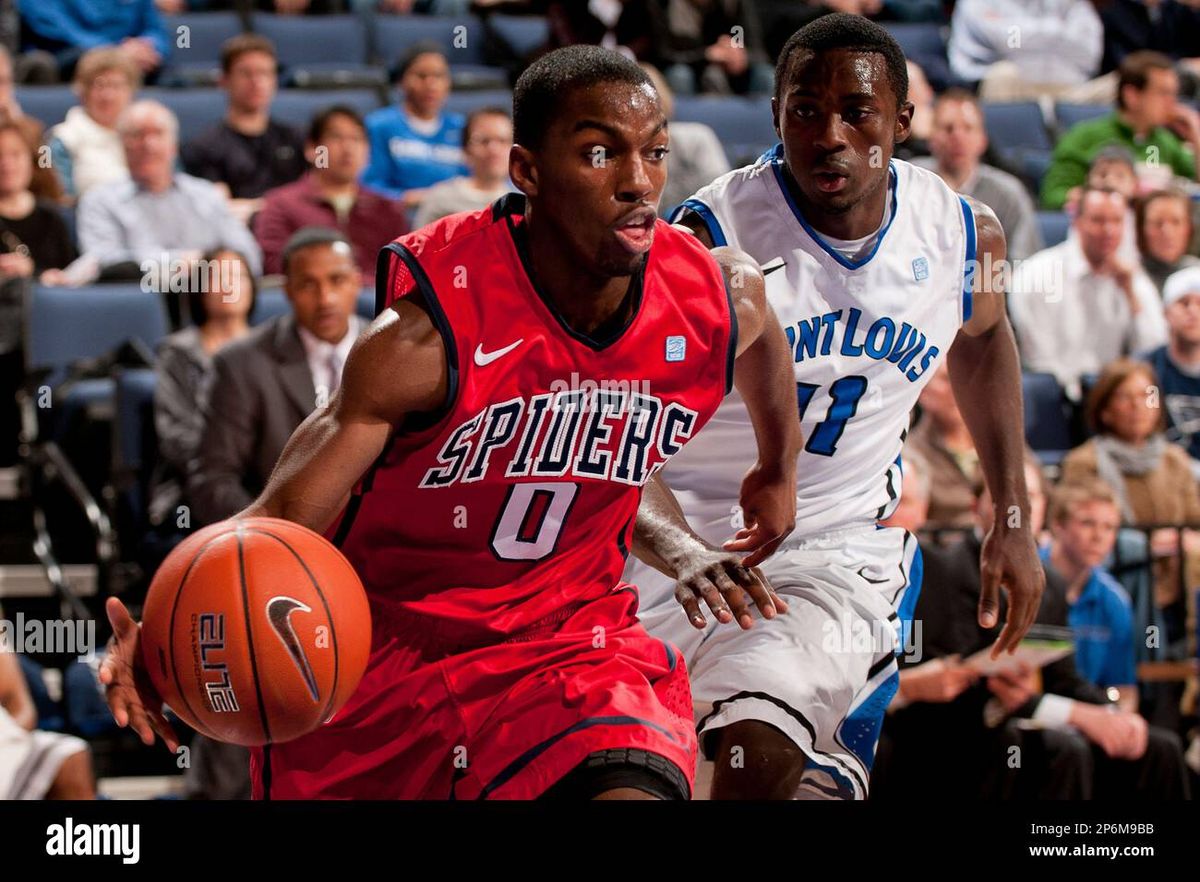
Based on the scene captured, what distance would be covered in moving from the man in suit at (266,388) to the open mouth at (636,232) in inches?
53.2

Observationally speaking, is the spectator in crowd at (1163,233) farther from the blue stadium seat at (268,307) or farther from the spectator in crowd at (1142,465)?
the blue stadium seat at (268,307)

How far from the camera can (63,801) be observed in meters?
2.79

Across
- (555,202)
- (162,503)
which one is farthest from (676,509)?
(162,503)

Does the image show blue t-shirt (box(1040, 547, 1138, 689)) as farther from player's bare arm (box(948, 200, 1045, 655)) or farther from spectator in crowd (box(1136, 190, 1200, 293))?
spectator in crowd (box(1136, 190, 1200, 293))

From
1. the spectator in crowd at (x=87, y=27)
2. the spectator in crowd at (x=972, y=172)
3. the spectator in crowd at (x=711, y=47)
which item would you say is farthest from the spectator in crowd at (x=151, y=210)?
the spectator in crowd at (x=972, y=172)

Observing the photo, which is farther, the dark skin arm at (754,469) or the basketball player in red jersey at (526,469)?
the dark skin arm at (754,469)

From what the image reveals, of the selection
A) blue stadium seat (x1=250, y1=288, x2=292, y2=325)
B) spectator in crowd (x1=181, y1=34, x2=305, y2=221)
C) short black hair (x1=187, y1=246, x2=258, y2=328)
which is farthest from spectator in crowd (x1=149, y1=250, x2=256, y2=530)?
spectator in crowd (x1=181, y1=34, x2=305, y2=221)

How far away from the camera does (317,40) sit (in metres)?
7.02

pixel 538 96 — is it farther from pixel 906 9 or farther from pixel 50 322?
pixel 906 9

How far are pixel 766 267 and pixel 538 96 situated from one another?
2.29 ft

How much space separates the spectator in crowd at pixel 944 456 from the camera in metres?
4.39

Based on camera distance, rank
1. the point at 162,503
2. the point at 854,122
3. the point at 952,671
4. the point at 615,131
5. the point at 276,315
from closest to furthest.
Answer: the point at 615,131
the point at 854,122
the point at 952,671
the point at 162,503
the point at 276,315

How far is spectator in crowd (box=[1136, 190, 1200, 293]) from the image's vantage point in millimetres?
5215

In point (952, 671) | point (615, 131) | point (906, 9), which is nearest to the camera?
point (615, 131)
